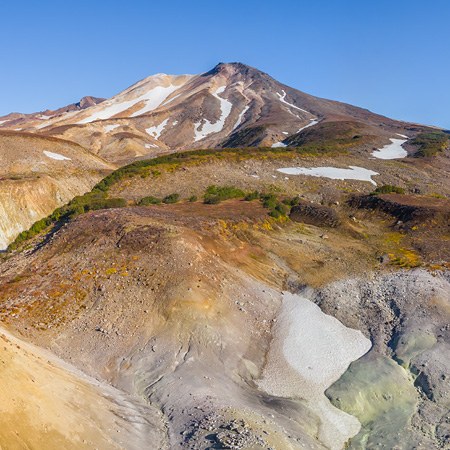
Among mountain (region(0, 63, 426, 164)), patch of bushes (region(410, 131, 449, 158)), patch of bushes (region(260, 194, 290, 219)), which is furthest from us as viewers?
mountain (region(0, 63, 426, 164))

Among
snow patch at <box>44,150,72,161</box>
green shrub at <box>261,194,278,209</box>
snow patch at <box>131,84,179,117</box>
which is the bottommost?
green shrub at <box>261,194,278,209</box>

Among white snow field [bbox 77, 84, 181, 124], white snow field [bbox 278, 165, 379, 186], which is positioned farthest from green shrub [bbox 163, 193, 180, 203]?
white snow field [bbox 77, 84, 181, 124]

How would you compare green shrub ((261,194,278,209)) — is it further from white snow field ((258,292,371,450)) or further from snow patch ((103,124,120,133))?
snow patch ((103,124,120,133))

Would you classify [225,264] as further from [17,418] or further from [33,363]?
[17,418]

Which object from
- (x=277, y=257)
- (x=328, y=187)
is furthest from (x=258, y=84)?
(x=277, y=257)

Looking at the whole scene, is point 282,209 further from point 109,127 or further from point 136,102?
point 136,102

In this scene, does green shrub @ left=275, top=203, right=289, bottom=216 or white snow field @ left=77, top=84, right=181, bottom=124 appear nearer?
green shrub @ left=275, top=203, right=289, bottom=216

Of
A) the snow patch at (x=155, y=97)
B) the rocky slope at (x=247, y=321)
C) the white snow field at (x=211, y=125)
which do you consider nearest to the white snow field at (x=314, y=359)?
the rocky slope at (x=247, y=321)
